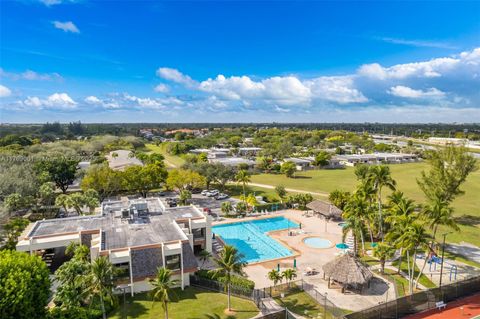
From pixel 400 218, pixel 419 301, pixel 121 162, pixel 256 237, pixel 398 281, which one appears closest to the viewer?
pixel 419 301

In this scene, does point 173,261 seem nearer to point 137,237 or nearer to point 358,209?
point 137,237

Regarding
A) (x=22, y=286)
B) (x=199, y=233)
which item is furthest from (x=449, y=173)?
(x=22, y=286)

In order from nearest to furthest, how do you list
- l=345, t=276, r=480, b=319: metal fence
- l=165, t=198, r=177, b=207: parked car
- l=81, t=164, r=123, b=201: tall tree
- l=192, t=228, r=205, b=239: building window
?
l=345, t=276, r=480, b=319: metal fence → l=192, t=228, r=205, b=239: building window → l=165, t=198, r=177, b=207: parked car → l=81, t=164, r=123, b=201: tall tree

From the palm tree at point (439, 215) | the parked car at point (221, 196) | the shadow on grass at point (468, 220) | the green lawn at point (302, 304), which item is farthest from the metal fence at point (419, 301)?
the parked car at point (221, 196)

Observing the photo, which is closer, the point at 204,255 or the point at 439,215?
the point at 439,215

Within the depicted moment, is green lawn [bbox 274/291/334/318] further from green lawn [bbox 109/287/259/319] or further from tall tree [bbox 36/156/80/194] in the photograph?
tall tree [bbox 36/156/80/194]

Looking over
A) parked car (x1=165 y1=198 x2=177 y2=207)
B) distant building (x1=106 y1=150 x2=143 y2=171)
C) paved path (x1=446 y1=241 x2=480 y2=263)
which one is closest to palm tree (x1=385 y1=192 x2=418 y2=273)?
paved path (x1=446 y1=241 x2=480 y2=263)
